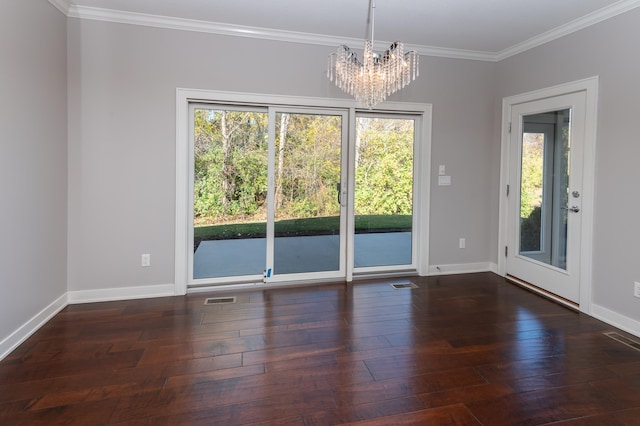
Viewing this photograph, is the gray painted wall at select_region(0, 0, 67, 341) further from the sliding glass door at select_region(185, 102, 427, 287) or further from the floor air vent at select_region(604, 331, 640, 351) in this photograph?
the floor air vent at select_region(604, 331, 640, 351)


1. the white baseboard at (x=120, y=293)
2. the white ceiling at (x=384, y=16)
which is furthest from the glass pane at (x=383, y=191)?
the white baseboard at (x=120, y=293)

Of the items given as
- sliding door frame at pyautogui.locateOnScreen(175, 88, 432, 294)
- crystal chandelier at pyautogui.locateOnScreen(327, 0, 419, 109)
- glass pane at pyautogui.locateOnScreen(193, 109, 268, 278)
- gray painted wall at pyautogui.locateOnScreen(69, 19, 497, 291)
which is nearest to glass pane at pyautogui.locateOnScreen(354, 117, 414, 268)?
sliding door frame at pyautogui.locateOnScreen(175, 88, 432, 294)

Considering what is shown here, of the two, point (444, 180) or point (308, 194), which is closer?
point (308, 194)

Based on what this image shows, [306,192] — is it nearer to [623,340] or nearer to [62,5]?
[62,5]

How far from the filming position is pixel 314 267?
4.07 meters

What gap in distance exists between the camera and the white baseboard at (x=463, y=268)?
437 cm

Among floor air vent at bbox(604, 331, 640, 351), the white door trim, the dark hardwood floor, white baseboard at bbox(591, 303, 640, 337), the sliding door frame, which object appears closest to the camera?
the dark hardwood floor

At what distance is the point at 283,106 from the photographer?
3.78 meters

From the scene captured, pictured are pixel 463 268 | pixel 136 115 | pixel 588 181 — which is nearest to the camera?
pixel 588 181

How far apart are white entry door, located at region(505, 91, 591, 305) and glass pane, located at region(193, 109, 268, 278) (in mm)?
2932

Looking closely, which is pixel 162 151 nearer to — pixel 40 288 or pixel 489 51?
pixel 40 288

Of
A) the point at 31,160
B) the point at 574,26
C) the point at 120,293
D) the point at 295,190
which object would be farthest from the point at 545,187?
the point at 31,160

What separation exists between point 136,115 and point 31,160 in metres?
0.99

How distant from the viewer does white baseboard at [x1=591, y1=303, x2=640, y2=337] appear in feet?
9.32
